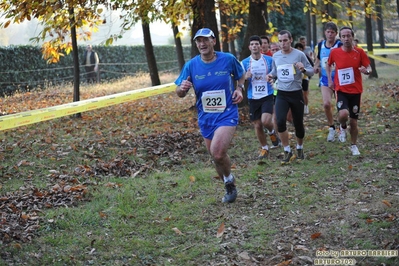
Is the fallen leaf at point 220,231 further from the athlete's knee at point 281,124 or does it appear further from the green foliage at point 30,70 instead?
the green foliage at point 30,70

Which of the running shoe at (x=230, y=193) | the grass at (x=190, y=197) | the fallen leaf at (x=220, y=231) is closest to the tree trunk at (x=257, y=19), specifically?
the grass at (x=190, y=197)

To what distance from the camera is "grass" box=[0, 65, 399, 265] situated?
6172 mm

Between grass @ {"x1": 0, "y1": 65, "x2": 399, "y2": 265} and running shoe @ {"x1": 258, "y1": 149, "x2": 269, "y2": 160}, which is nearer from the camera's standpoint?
grass @ {"x1": 0, "y1": 65, "x2": 399, "y2": 265}

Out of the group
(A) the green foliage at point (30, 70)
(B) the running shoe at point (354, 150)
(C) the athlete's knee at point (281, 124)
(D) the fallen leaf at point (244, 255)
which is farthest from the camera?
(A) the green foliage at point (30, 70)

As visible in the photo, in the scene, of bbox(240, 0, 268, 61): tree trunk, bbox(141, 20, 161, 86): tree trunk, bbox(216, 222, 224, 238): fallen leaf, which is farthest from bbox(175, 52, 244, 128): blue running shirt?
bbox(141, 20, 161, 86): tree trunk

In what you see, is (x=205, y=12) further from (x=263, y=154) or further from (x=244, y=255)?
(x=244, y=255)

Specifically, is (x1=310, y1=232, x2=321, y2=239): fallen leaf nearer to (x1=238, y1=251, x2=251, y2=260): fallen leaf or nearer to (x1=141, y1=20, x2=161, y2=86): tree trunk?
(x1=238, y1=251, x2=251, y2=260): fallen leaf

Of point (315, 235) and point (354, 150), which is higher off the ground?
point (315, 235)

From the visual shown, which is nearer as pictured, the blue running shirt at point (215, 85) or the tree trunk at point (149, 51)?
the blue running shirt at point (215, 85)

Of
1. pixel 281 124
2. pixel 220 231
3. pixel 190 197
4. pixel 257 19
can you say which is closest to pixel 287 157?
pixel 281 124

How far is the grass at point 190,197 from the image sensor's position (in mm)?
6172

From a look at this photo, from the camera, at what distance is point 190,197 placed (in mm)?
8234

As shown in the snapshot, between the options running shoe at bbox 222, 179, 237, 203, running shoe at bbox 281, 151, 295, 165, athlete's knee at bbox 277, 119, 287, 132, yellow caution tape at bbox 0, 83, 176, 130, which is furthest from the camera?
running shoe at bbox 281, 151, 295, 165

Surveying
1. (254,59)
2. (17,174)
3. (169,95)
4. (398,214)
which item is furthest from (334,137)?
(169,95)
